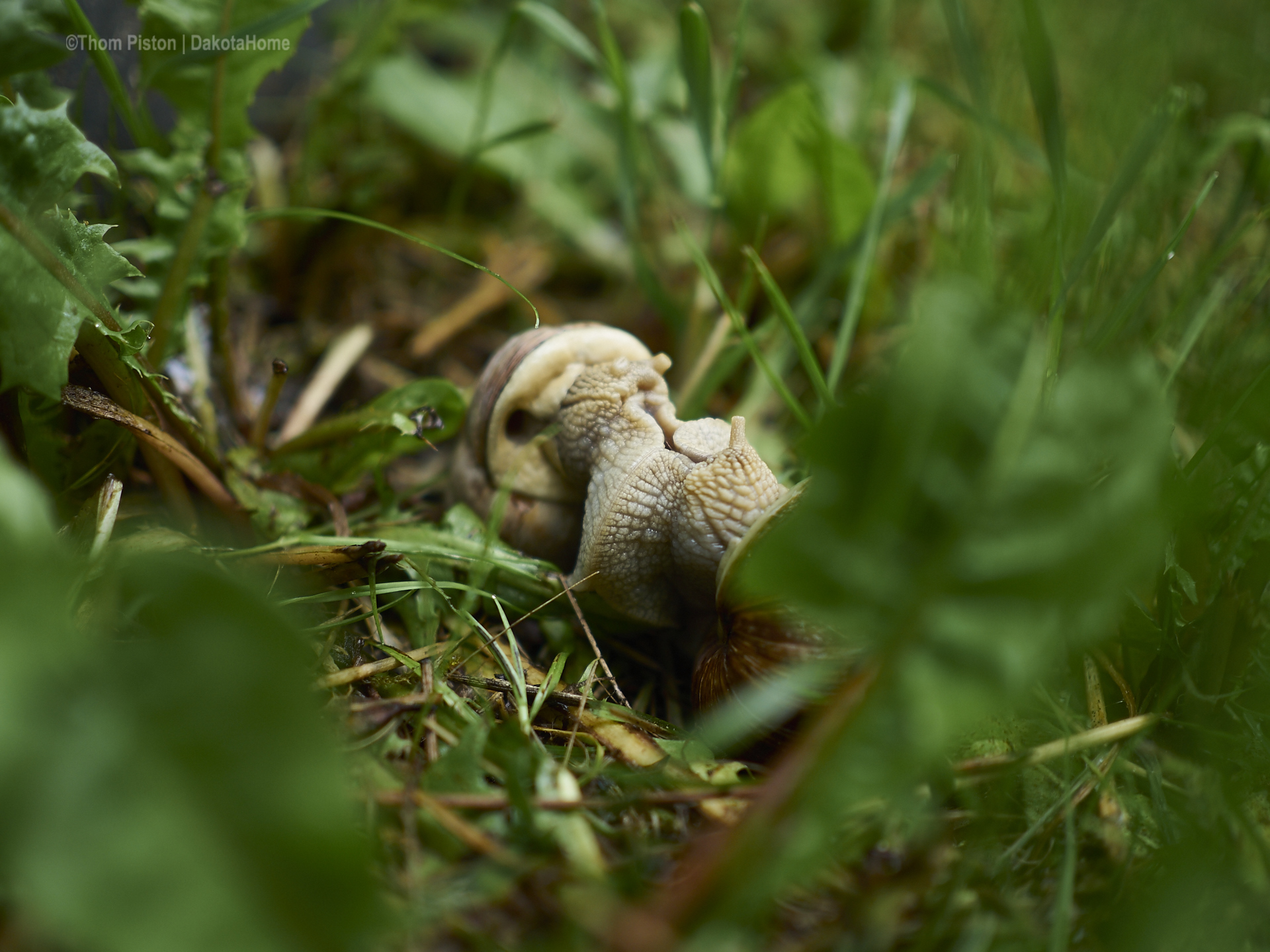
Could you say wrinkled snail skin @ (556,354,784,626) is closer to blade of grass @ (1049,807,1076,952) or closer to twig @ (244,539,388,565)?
twig @ (244,539,388,565)

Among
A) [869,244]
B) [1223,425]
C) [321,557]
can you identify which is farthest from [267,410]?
[1223,425]

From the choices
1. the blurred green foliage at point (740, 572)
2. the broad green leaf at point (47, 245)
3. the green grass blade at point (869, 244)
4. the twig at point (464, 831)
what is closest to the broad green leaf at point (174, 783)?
the blurred green foliage at point (740, 572)

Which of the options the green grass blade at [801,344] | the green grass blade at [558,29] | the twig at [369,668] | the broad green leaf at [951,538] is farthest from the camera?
the green grass blade at [558,29]

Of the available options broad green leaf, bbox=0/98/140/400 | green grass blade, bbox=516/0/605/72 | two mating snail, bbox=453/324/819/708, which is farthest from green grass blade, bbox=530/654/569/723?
green grass blade, bbox=516/0/605/72

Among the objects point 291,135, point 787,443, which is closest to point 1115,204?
point 787,443

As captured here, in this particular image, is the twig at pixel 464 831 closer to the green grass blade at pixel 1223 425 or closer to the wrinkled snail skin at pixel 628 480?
the wrinkled snail skin at pixel 628 480

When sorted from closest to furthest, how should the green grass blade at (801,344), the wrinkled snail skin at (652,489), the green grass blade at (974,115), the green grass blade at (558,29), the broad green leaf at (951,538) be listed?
the broad green leaf at (951,538), the wrinkled snail skin at (652,489), the green grass blade at (801,344), the green grass blade at (974,115), the green grass blade at (558,29)

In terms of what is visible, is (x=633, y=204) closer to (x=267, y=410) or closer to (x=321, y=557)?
(x=267, y=410)
